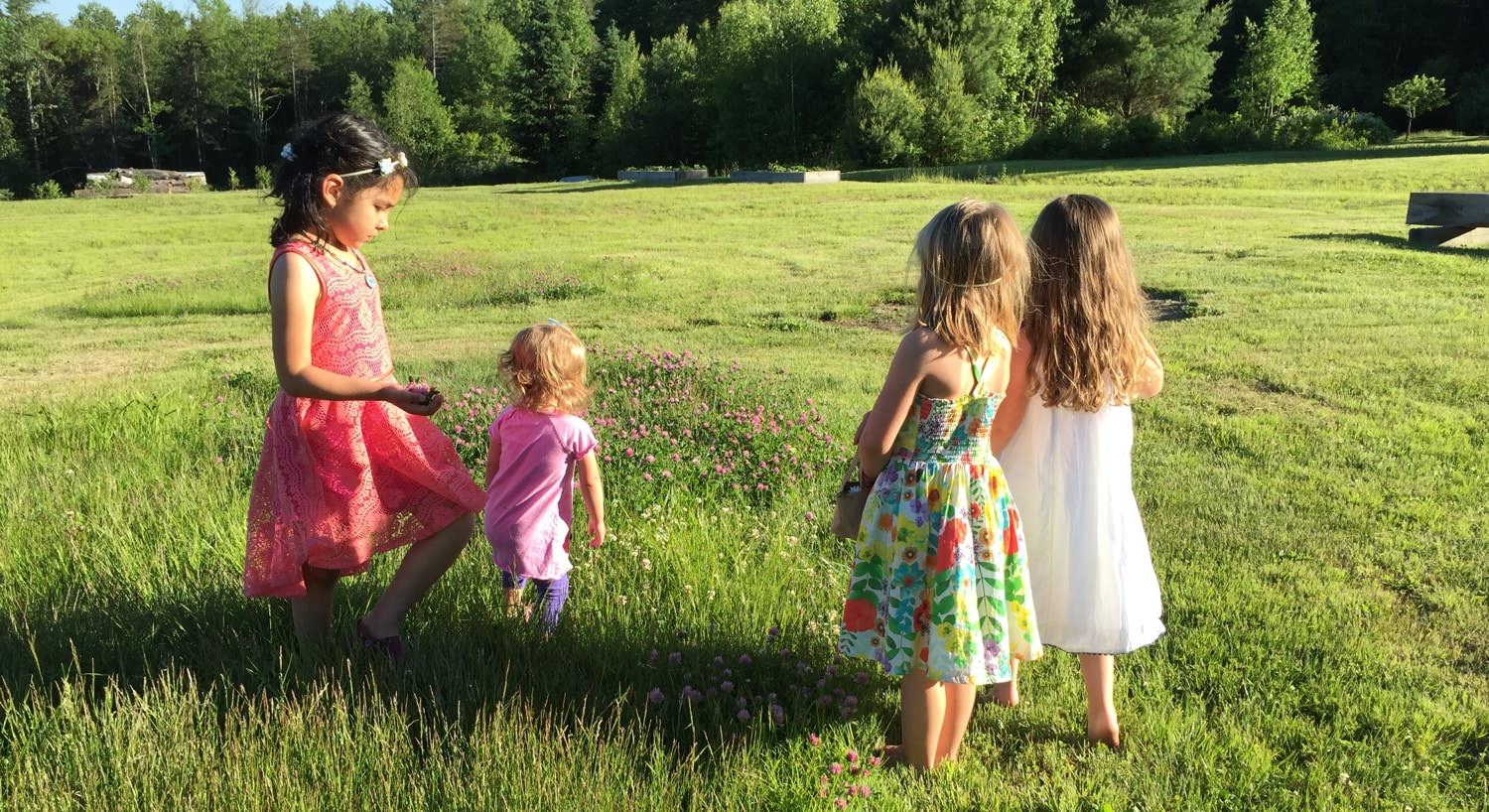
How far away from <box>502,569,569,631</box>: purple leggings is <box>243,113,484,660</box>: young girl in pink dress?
0.57 m

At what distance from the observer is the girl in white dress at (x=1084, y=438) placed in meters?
3.25

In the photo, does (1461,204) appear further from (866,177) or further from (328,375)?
(866,177)

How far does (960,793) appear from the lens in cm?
299

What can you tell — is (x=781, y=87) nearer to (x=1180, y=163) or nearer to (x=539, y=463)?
(x=1180, y=163)

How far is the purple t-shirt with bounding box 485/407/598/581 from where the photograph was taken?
12.5 ft

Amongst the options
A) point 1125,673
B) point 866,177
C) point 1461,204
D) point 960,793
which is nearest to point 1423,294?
point 1461,204

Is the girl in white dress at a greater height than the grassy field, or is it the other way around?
the girl in white dress

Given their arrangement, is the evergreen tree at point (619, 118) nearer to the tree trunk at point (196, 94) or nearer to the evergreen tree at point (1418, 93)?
the tree trunk at point (196, 94)

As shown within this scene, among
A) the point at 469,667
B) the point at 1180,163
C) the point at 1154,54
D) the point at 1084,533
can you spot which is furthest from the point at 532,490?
the point at 1154,54

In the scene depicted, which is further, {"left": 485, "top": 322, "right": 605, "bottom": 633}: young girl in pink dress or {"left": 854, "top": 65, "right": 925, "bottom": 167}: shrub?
{"left": 854, "top": 65, "right": 925, "bottom": 167}: shrub

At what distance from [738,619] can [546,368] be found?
1.13 metres

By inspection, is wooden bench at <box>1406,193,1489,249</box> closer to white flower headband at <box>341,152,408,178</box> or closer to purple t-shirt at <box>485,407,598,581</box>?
purple t-shirt at <box>485,407,598,581</box>

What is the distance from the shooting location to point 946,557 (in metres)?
2.96

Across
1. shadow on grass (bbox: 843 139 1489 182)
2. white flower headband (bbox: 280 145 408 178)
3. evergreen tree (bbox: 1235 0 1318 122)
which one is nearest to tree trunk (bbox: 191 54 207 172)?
shadow on grass (bbox: 843 139 1489 182)
